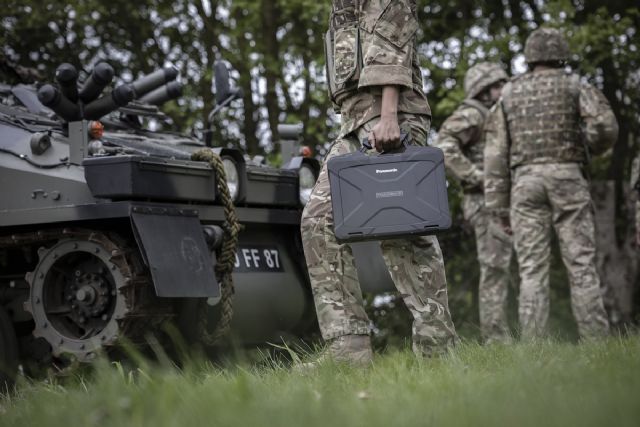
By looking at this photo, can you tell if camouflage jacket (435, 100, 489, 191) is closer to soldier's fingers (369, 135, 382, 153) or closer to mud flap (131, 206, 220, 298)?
Answer: mud flap (131, 206, 220, 298)

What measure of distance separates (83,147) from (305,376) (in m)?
2.20

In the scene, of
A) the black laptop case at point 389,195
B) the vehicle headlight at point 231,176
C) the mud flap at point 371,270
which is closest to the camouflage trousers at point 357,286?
the black laptop case at point 389,195

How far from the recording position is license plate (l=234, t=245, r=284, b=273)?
673 centimetres

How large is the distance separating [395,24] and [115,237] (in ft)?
6.19

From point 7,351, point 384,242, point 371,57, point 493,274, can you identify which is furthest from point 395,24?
point 493,274

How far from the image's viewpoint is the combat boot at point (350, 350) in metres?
4.90

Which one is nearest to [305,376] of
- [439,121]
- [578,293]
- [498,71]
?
[578,293]

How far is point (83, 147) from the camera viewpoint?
6.05 m

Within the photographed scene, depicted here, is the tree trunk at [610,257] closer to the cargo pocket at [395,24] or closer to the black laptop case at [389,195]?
the cargo pocket at [395,24]

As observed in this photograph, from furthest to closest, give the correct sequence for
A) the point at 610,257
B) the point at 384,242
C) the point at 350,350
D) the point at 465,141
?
1. the point at 610,257
2. the point at 465,141
3. the point at 384,242
4. the point at 350,350

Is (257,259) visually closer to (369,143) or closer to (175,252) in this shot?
(175,252)

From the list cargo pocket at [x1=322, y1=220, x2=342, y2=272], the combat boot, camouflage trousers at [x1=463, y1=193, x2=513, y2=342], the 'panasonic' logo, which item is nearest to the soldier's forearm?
the 'panasonic' logo

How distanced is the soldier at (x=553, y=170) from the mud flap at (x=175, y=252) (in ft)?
8.35

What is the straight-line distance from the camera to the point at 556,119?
7.79 meters
